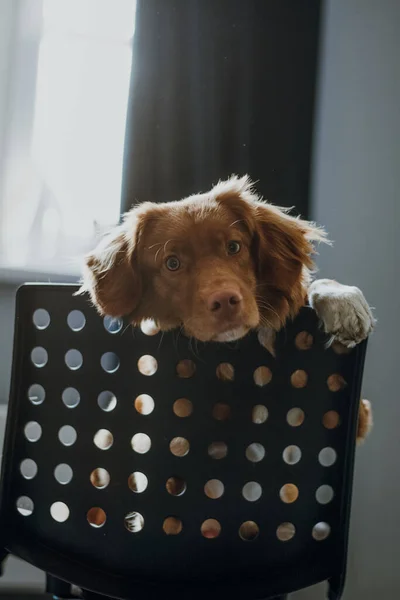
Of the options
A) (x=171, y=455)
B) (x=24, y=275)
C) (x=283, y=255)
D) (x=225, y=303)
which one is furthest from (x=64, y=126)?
(x=171, y=455)

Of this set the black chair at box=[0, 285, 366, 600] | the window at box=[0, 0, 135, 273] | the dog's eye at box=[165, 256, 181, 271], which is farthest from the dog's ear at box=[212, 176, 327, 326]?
the window at box=[0, 0, 135, 273]

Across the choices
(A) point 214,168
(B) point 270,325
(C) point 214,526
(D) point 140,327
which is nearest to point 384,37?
(A) point 214,168

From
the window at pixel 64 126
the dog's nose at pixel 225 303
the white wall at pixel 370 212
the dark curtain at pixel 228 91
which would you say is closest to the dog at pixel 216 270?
the dog's nose at pixel 225 303

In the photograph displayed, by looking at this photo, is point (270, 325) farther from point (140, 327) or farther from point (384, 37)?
point (384, 37)

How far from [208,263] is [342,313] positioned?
28 cm

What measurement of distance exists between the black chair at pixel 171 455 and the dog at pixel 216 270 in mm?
144

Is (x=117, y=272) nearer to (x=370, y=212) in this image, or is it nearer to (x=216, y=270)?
(x=216, y=270)

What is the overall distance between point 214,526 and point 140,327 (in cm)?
28

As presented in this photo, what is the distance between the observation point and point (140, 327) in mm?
826

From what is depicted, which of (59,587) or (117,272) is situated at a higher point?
(117,272)

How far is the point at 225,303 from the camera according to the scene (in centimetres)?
99

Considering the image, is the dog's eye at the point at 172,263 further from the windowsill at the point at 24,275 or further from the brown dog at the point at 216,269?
the windowsill at the point at 24,275

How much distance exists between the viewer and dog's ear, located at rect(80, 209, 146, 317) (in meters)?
0.94

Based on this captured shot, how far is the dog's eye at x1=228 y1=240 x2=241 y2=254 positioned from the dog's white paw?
0.52 ft
